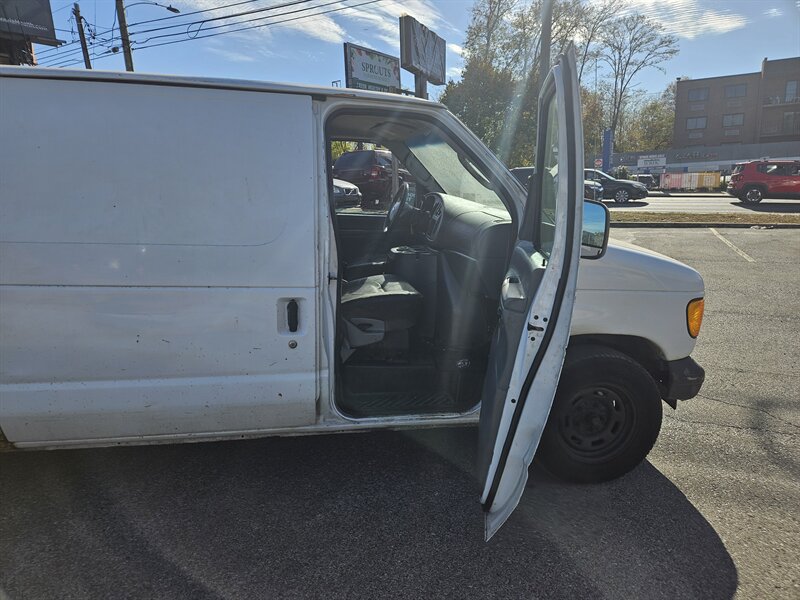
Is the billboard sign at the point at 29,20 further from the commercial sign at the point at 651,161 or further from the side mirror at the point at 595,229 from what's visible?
the commercial sign at the point at 651,161

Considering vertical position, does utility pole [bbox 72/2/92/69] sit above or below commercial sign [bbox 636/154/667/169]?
above

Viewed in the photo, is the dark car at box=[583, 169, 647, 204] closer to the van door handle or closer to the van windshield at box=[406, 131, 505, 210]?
the van windshield at box=[406, 131, 505, 210]

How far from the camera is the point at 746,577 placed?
2.26m

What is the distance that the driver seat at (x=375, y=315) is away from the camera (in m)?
3.00

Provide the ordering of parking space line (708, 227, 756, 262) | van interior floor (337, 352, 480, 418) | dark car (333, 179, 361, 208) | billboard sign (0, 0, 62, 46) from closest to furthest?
van interior floor (337, 352, 480, 418)
parking space line (708, 227, 756, 262)
dark car (333, 179, 361, 208)
billboard sign (0, 0, 62, 46)

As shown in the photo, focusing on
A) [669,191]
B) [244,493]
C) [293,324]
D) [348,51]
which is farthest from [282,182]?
[669,191]

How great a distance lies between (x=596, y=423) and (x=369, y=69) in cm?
1344

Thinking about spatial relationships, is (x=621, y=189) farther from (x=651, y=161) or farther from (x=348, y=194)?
(x=651, y=161)

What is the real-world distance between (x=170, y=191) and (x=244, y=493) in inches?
61.6

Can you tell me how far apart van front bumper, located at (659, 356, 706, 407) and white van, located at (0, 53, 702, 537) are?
0.49 m

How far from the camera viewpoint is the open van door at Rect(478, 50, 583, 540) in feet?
7.02

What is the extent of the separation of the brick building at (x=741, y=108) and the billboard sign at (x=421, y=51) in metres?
59.1

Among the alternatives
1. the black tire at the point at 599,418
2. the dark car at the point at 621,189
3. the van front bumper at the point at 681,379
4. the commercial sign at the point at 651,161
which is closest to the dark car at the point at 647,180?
the commercial sign at the point at 651,161

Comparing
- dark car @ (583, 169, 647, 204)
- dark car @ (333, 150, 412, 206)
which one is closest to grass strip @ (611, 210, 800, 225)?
dark car @ (333, 150, 412, 206)
